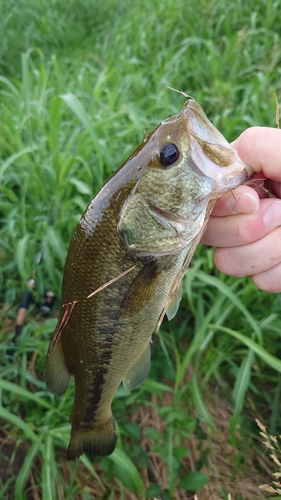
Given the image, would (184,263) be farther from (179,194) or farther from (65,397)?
(65,397)

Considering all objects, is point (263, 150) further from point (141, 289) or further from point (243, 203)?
point (141, 289)

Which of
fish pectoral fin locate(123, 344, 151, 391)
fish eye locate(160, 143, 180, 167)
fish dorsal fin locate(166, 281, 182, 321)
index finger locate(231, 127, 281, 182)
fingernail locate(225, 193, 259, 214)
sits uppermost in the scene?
fish eye locate(160, 143, 180, 167)

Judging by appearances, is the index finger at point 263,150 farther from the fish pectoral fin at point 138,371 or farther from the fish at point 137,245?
the fish pectoral fin at point 138,371

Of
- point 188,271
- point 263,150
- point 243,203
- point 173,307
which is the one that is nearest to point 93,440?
point 173,307

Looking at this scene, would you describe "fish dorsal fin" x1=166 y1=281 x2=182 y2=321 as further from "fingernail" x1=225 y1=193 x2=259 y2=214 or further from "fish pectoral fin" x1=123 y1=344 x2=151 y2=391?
"fingernail" x1=225 y1=193 x2=259 y2=214

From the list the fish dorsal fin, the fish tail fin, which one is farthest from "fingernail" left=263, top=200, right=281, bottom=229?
the fish tail fin

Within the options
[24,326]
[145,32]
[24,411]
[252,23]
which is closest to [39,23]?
[145,32]

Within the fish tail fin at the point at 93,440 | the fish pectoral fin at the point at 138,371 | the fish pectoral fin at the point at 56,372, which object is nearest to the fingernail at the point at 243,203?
the fish pectoral fin at the point at 138,371
